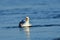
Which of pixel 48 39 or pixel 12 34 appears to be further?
pixel 12 34

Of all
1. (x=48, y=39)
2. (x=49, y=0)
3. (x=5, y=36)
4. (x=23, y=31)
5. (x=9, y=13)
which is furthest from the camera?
(x=49, y=0)

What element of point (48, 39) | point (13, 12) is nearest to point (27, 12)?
point (13, 12)

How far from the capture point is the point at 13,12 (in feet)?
190

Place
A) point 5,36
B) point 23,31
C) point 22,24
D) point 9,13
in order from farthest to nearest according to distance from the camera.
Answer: point 9,13 → point 22,24 → point 23,31 → point 5,36

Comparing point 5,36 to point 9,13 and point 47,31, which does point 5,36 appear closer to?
point 47,31

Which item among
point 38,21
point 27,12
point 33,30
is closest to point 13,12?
point 27,12

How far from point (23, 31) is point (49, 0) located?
4345 centimetres

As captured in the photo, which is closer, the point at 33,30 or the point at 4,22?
the point at 33,30

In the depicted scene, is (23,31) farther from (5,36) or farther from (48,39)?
(48,39)

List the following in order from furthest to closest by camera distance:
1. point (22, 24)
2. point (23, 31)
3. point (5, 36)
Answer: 1. point (22, 24)
2. point (23, 31)
3. point (5, 36)

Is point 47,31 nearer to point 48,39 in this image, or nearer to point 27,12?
point 48,39

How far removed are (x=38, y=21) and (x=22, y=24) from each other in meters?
2.80

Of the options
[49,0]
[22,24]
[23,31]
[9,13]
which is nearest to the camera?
[23,31]

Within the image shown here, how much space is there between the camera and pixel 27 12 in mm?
57281
